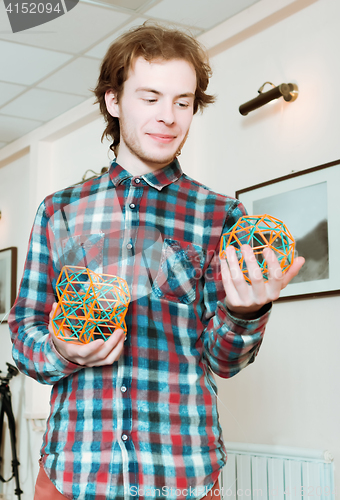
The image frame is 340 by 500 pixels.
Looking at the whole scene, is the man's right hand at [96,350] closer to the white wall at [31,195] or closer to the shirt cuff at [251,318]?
the shirt cuff at [251,318]

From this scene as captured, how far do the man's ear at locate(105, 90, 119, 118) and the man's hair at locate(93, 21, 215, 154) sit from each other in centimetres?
1

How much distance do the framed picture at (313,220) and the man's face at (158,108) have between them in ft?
4.22

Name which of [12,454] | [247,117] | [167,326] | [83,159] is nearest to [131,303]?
[167,326]

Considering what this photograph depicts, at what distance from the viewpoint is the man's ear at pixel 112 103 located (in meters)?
1.21

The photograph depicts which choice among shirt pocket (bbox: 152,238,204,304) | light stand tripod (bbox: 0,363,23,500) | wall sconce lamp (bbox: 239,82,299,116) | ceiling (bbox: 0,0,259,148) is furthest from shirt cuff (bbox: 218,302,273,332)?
light stand tripod (bbox: 0,363,23,500)

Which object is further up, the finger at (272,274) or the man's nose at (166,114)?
the man's nose at (166,114)

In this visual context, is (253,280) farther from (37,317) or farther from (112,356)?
(37,317)

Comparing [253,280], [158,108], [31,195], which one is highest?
[31,195]

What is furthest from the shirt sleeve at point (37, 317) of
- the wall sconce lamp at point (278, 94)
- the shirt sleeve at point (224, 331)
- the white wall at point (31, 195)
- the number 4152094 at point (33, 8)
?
the white wall at point (31, 195)

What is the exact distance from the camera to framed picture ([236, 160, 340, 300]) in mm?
2221

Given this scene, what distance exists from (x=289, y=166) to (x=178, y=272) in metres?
1.59

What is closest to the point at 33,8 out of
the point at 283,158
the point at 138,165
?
the point at 283,158

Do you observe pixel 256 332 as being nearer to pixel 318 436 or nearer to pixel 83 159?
pixel 318 436

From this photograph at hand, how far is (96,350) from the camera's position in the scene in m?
0.82
